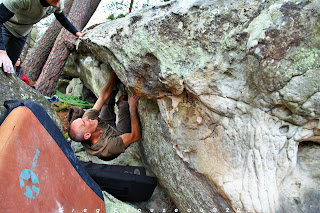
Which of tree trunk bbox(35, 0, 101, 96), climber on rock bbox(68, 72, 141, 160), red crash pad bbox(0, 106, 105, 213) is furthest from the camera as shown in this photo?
tree trunk bbox(35, 0, 101, 96)

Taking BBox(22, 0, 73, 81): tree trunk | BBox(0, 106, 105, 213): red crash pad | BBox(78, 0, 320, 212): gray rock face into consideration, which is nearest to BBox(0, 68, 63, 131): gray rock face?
BBox(0, 106, 105, 213): red crash pad

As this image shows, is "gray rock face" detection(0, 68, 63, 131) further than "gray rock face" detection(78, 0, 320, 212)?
Yes

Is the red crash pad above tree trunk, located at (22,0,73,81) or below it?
below

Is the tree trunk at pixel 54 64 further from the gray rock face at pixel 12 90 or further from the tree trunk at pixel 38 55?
the gray rock face at pixel 12 90

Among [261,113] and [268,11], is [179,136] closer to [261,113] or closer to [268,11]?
[261,113]

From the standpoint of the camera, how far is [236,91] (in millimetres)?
1765

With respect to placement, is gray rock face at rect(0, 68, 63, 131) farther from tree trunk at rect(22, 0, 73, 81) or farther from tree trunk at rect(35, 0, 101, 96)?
tree trunk at rect(22, 0, 73, 81)

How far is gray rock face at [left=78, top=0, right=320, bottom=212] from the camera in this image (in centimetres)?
148

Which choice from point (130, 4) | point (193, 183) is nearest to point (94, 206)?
point (193, 183)

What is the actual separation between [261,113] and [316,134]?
42cm

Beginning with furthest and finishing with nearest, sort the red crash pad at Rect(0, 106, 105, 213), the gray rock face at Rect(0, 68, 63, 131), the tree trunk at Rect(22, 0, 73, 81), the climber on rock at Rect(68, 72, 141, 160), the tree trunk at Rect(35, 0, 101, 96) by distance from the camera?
the tree trunk at Rect(22, 0, 73, 81) < the tree trunk at Rect(35, 0, 101, 96) < the climber on rock at Rect(68, 72, 141, 160) < the gray rock face at Rect(0, 68, 63, 131) < the red crash pad at Rect(0, 106, 105, 213)

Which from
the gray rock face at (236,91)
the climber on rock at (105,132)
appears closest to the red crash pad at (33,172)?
the climber on rock at (105,132)

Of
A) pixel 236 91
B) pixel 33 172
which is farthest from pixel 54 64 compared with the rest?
pixel 236 91

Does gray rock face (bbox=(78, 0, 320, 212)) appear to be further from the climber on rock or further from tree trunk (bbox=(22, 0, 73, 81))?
tree trunk (bbox=(22, 0, 73, 81))
